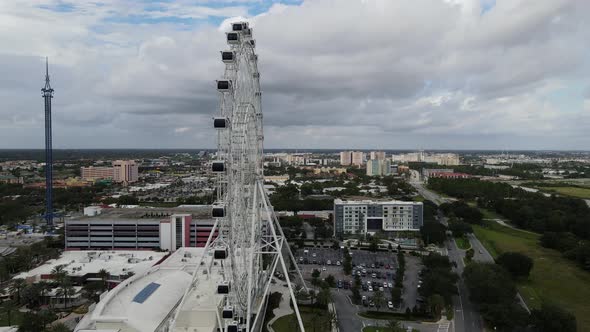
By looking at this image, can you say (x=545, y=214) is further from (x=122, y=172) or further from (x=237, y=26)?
(x=122, y=172)

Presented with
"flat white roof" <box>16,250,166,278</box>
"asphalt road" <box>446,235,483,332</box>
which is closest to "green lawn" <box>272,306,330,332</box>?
"asphalt road" <box>446,235,483,332</box>

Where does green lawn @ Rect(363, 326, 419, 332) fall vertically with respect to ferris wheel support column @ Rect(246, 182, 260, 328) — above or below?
below

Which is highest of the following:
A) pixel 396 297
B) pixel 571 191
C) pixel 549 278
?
pixel 571 191

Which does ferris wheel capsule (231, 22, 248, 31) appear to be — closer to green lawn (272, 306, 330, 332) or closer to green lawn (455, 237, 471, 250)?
green lawn (272, 306, 330, 332)

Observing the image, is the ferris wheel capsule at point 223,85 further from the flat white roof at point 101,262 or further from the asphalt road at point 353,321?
the flat white roof at point 101,262

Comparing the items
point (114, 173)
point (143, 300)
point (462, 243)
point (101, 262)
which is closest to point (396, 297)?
point (143, 300)

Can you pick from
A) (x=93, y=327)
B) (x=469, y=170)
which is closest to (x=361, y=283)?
(x=93, y=327)

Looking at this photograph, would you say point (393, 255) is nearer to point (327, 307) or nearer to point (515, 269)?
point (515, 269)
